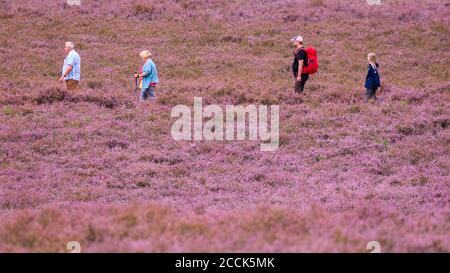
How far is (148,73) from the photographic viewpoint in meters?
20.4

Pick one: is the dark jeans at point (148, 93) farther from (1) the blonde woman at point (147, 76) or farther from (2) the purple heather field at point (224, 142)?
(2) the purple heather field at point (224, 142)

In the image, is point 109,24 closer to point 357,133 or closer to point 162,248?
point 357,133

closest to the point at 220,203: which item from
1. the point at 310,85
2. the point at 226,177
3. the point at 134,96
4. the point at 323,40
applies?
the point at 226,177

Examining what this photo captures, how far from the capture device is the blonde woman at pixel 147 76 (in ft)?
66.5

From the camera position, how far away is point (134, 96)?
22.5m

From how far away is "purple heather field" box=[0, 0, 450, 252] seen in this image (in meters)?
9.72

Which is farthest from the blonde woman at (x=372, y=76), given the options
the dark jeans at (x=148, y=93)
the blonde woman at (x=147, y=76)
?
the dark jeans at (x=148, y=93)

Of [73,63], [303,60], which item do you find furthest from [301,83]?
[73,63]

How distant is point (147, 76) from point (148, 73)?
0.60 ft

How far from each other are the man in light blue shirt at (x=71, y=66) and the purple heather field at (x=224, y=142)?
46 centimetres

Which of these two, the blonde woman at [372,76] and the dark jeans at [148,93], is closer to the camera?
the blonde woman at [372,76]

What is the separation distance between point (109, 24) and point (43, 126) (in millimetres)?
15490

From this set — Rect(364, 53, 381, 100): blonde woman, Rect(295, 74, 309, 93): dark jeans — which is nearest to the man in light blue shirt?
Rect(295, 74, 309, 93): dark jeans

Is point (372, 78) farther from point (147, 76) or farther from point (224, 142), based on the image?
point (147, 76)
